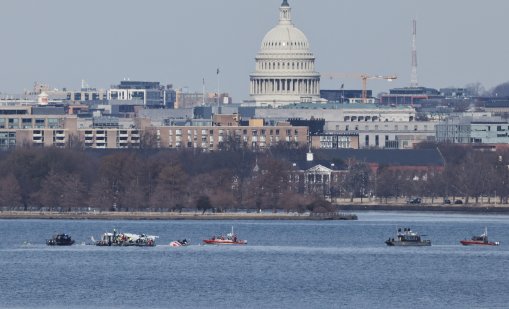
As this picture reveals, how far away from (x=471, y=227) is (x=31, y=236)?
66.1 ft

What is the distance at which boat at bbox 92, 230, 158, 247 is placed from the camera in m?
108

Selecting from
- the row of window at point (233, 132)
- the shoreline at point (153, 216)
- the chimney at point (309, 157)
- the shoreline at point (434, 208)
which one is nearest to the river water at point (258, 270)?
the shoreline at point (153, 216)

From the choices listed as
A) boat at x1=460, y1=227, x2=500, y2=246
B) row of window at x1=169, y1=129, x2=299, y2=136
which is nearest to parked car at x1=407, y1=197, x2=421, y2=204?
boat at x1=460, y1=227, x2=500, y2=246

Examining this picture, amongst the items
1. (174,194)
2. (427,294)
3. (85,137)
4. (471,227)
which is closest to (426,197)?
(174,194)

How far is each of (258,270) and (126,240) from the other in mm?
13056

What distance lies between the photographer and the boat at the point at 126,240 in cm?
10831

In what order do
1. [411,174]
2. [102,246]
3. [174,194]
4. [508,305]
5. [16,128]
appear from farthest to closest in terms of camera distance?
[16,128] → [411,174] → [174,194] → [102,246] → [508,305]

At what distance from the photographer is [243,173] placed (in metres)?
158

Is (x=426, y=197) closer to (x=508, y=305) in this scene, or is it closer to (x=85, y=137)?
(x=85, y=137)

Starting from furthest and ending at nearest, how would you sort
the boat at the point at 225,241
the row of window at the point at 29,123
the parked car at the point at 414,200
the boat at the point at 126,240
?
the row of window at the point at 29,123 < the parked car at the point at 414,200 < the boat at the point at 225,241 < the boat at the point at 126,240

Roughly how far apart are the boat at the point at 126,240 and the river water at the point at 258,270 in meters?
0.55

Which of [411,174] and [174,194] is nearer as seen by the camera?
[174,194]

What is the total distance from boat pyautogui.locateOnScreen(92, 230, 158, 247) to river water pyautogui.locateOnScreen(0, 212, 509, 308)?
1.82ft

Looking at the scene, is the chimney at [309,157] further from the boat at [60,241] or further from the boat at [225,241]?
the boat at [60,241]
